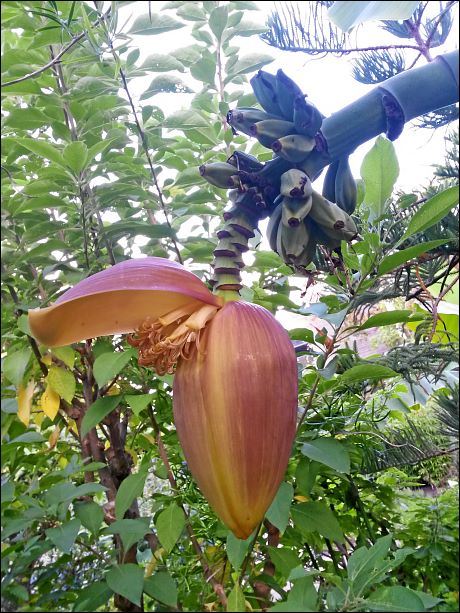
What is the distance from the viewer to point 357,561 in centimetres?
38

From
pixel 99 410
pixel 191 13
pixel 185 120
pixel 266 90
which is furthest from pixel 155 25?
pixel 99 410

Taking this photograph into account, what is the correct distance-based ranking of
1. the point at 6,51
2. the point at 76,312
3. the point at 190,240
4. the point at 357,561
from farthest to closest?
the point at 190,240 < the point at 6,51 < the point at 357,561 < the point at 76,312

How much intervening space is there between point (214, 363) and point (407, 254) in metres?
0.16

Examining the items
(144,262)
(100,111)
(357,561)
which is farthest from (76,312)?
(100,111)

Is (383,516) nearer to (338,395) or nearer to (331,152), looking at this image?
(338,395)

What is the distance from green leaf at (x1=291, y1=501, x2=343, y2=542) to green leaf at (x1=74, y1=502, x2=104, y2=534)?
17 cm

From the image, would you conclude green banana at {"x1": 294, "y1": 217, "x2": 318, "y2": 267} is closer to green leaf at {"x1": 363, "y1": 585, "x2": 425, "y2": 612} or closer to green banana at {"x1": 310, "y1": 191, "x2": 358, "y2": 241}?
green banana at {"x1": 310, "y1": 191, "x2": 358, "y2": 241}

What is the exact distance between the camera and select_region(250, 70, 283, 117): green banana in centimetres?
27

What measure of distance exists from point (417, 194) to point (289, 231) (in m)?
0.20

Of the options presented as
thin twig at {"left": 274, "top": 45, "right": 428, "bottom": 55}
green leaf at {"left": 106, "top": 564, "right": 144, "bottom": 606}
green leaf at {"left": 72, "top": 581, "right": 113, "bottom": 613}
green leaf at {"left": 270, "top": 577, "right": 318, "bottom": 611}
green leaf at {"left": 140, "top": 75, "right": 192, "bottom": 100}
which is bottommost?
green leaf at {"left": 72, "top": 581, "right": 113, "bottom": 613}

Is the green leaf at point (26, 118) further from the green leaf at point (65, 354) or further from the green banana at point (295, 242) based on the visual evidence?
the green banana at point (295, 242)

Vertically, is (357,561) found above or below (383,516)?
above

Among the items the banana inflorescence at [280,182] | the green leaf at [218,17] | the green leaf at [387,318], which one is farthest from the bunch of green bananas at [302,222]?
the green leaf at [218,17]

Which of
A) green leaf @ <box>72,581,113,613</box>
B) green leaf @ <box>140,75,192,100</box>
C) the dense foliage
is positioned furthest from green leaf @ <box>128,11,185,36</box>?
green leaf @ <box>72,581,113,613</box>
